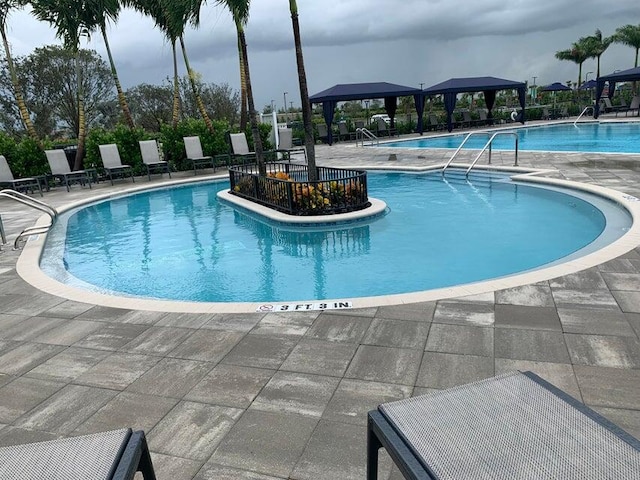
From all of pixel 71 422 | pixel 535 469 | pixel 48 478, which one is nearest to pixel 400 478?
pixel 535 469

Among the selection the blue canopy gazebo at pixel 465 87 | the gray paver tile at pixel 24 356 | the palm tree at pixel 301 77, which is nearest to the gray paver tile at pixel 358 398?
the gray paver tile at pixel 24 356

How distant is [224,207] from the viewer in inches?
484

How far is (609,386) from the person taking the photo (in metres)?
3.16

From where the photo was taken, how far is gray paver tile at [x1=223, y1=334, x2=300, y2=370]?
377cm

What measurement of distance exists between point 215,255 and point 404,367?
542cm

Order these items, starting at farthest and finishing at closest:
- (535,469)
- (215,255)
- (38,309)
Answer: (215,255)
(38,309)
(535,469)

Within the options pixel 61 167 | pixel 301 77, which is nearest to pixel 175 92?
pixel 61 167

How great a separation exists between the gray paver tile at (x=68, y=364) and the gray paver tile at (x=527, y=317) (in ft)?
11.5

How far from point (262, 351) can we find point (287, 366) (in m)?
0.35

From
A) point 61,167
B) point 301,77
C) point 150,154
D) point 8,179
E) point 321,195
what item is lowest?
point 321,195

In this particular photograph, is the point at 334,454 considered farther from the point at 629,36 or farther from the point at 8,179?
the point at 629,36

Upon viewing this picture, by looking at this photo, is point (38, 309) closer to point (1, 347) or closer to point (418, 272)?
point (1, 347)

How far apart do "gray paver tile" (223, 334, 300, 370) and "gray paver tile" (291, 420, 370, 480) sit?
0.92m

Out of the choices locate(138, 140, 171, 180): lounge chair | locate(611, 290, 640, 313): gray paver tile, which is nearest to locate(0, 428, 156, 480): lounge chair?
locate(611, 290, 640, 313): gray paver tile
